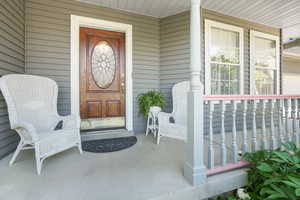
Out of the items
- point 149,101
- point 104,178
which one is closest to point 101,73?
point 149,101

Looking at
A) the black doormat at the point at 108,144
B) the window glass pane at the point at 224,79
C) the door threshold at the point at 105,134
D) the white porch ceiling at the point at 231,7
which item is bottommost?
the black doormat at the point at 108,144

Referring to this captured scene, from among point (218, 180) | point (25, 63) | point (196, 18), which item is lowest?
point (218, 180)

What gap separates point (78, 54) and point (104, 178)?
2309 mm

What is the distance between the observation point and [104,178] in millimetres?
1594

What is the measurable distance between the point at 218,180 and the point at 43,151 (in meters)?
1.91

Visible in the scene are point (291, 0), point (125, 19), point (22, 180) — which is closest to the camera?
point (22, 180)

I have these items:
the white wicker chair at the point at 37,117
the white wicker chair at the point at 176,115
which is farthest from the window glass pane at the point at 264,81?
the white wicker chair at the point at 37,117

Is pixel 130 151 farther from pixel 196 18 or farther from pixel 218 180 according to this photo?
pixel 196 18

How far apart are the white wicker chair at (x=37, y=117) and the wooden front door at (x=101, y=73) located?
716 millimetres

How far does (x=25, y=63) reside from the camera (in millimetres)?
2650

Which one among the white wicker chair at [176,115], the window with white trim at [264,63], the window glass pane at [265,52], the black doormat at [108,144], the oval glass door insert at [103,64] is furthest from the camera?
the window glass pane at [265,52]

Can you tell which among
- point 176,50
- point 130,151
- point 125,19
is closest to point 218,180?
point 130,151

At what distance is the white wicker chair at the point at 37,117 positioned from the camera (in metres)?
1.78

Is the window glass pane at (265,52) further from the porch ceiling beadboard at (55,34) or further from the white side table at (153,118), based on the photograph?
the porch ceiling beadboard at (55,34)
